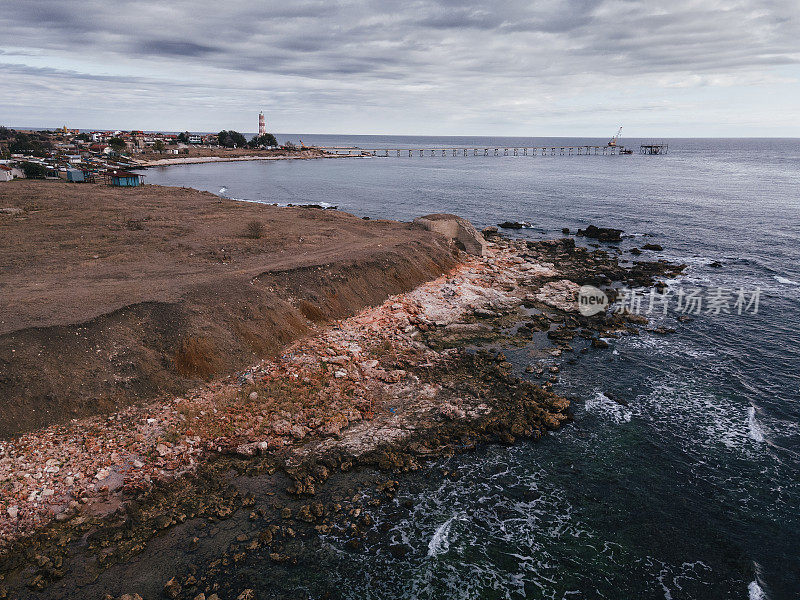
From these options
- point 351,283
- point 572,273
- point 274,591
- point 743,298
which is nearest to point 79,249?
point 351,283

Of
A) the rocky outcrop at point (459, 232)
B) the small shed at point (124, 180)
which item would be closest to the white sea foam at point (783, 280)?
the rocky outcrop at point (459, 232)

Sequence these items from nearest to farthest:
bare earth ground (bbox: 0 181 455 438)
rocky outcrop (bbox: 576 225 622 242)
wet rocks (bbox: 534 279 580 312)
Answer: bare earth ground (bbox: 0 181 455 438), wet rocks (bbox: 534 279 580 312), rocky outcrop (bbox: 576 225 622 242)

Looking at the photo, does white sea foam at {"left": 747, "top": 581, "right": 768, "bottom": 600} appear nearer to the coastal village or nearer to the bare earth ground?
the bare earth ground

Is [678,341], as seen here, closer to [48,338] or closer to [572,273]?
[572,273]

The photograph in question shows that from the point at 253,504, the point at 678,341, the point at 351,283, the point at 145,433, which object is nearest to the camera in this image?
the point at 253,504

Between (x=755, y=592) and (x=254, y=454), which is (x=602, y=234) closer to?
(x=755, y=592)

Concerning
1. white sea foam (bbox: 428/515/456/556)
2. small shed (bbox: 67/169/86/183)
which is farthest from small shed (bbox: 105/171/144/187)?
white sea foam (bbox: 428/515/456/556)

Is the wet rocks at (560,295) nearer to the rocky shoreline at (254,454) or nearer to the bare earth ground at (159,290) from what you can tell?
the rocky shoreline at (254,454)
